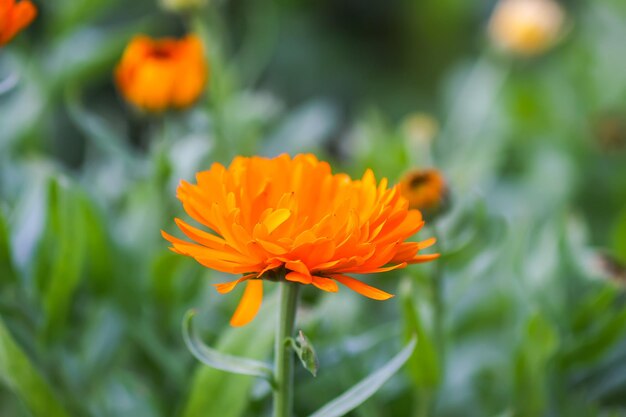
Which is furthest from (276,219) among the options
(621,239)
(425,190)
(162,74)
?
(621,239)

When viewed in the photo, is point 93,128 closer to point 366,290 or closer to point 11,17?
point 11,17

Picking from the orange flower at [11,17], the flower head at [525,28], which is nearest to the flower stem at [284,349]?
the orange flower at [11,17]

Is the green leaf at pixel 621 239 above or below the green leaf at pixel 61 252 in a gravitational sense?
above

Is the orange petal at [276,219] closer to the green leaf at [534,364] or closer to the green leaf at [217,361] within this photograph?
the green leaf at [217,361]

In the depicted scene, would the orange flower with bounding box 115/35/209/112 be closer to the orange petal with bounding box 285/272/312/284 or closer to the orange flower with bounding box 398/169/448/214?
the orange flower with bounding box 398/169/448/214

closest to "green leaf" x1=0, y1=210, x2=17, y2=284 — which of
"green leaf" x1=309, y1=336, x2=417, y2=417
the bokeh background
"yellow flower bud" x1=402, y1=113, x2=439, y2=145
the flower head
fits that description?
the bokeh background

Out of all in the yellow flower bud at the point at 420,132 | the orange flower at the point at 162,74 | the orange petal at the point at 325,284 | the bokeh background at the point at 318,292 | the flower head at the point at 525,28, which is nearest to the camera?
the orange petal at the point at 325,284
